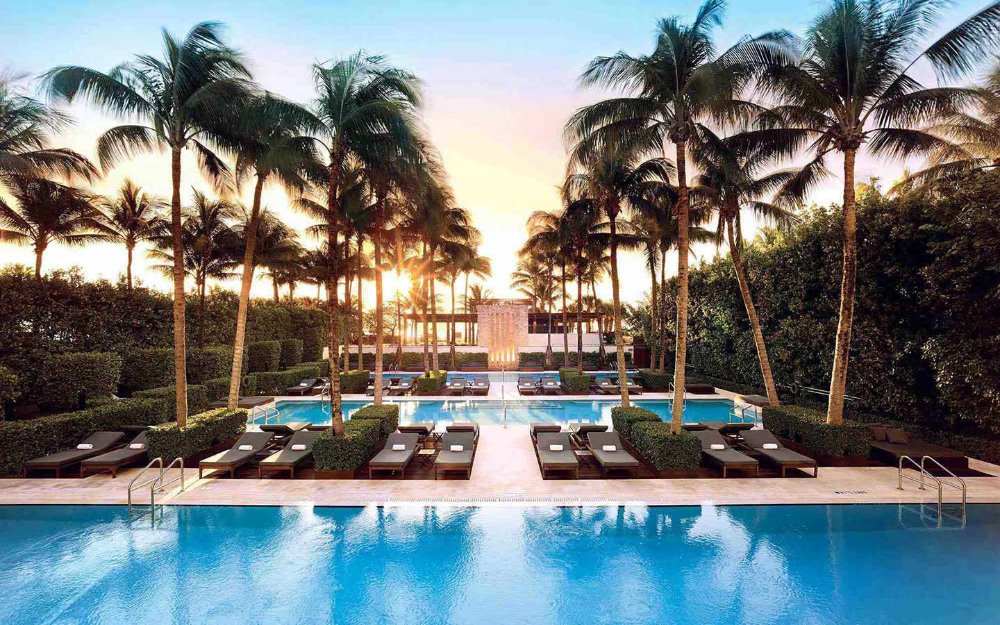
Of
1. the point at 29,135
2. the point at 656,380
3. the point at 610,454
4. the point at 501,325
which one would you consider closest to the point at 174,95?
the point at 29,135

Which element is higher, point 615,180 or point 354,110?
point 354,110

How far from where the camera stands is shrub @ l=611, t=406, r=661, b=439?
38.6 ft

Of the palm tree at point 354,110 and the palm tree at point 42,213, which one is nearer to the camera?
the palm tree at point 354,110

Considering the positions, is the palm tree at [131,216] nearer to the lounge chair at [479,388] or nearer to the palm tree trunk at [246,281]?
the palm tree trunk at [246,281]

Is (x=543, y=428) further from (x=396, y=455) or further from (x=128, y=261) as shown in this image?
(x=128, y=261)

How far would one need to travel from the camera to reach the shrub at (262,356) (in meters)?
21.5

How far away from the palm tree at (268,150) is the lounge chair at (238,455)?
2478mm

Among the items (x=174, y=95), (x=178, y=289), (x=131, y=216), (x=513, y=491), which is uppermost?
(x=131, y=216)

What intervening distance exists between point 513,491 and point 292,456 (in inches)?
200

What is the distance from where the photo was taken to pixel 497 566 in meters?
6.31

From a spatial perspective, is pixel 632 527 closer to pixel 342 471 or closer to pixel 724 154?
pixel 342 471

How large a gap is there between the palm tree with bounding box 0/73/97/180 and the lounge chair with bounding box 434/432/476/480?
44.5 ft

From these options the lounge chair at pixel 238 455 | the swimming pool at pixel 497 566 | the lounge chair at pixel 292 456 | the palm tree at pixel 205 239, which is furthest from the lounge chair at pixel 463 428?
the palm tree at pixel 205 239

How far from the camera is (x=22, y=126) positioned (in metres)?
12.3
